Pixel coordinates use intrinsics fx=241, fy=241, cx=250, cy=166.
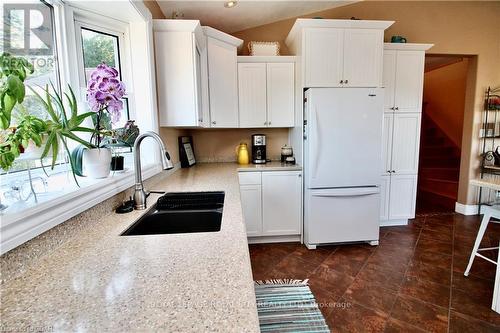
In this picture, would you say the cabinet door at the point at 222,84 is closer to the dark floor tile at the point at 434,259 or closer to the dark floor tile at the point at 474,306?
the dark floor tile at the point at 434,259

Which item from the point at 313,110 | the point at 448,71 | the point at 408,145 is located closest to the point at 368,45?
the point at 313,110

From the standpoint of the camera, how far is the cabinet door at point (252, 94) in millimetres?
2779

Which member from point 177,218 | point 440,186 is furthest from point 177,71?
point 440,186

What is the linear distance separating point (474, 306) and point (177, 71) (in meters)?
2.86

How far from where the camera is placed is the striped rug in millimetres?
1547

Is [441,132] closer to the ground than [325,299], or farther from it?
farther from it

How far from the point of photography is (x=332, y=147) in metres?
2.42

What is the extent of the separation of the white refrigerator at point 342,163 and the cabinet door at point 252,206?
0.52 metres

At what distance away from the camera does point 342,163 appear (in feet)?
8.03

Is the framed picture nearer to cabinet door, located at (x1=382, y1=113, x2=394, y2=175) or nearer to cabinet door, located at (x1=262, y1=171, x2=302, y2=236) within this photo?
cabinet door, located at (x1=262, y1=171, x2=302, y2=236)

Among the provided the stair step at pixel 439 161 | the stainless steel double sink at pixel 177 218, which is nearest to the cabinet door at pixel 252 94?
the stainless steel double sink at pixel 177 218

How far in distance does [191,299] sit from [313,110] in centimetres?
216

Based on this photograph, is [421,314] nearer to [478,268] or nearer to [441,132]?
[478,268]

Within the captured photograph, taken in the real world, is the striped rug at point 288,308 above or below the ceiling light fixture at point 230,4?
below
